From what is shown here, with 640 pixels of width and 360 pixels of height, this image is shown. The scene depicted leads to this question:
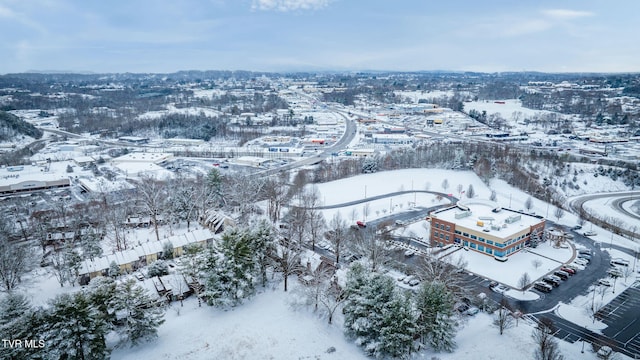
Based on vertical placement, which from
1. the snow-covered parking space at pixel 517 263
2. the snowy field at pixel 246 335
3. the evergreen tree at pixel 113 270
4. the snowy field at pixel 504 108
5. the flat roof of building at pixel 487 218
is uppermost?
the snowy field at pixel 504 108

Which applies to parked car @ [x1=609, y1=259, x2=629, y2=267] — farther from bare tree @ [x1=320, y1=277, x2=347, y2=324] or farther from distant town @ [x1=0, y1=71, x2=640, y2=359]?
bare tree @ [x1=320, y1=277, x2=347, y2=324]

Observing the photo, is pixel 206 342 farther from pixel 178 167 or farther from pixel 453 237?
pixel 178 167

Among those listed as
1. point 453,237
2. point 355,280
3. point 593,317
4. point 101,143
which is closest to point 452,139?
point 453,237

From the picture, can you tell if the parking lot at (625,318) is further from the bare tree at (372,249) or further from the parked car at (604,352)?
the bare tree at (372,249)

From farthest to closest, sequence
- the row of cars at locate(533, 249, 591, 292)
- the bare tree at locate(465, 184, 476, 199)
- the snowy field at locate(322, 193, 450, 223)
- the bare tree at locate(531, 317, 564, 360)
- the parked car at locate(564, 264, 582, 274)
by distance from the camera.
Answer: the bare tree at locate(465, 184, 476, 199) → the snowy field at locate(322, 193, 450, 223) → the parked car at locate(564, 264, 582, 274) → the row of cars at locate(533, 249, 591, 292) → the bare tree at locate(531, 317, 564, 360)

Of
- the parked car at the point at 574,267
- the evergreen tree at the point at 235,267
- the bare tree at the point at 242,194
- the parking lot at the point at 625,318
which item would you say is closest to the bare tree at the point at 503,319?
the parking lot at the point at 625,318

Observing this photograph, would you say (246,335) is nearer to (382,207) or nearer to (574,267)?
(574,267)

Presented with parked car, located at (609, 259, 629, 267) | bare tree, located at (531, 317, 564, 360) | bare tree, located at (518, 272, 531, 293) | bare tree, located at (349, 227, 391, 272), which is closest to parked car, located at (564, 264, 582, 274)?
parked car, located at (609, 259, 629, 267)
